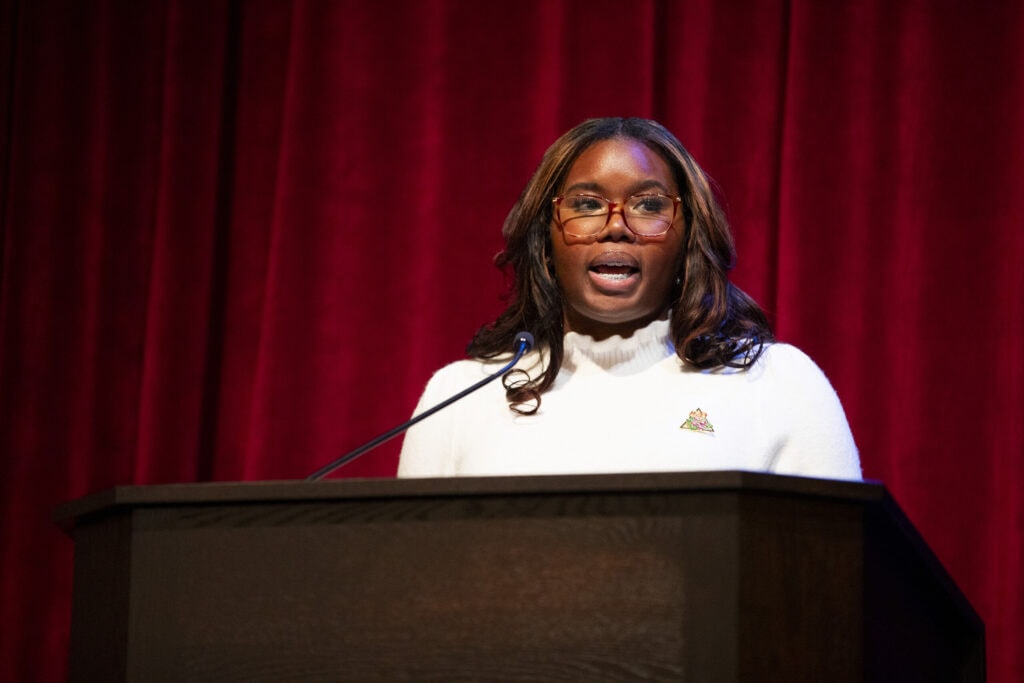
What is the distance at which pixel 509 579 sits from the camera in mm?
1190

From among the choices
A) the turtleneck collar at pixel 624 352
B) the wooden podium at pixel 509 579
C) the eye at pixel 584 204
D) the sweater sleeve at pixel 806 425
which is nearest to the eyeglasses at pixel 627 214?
the eye at pixel 584 204

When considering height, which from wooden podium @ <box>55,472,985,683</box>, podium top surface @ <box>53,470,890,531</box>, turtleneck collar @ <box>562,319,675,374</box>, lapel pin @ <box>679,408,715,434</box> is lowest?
wooden podium @ <box>55,472,985,683</box>

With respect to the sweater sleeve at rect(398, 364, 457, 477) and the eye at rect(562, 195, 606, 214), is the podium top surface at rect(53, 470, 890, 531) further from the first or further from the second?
the eye at rect(562, 195, 606, 214)

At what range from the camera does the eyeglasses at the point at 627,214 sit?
205 cm

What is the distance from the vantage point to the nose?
203 centimetres

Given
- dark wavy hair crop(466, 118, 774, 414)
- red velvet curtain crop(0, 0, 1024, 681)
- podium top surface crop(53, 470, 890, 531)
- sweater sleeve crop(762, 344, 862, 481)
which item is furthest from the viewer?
red velvet curtain crop(0, 0, 1024, 681)

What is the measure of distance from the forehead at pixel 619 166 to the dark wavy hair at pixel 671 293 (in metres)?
0.02

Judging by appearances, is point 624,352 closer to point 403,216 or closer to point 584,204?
point 584,204

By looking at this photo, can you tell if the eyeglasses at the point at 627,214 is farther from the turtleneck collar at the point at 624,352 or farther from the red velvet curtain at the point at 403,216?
the red velvet curtain at the point at 403,216

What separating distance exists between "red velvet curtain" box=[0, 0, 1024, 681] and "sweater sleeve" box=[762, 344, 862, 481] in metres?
0.70

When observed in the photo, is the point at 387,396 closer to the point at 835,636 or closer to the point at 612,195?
the point at 612,195

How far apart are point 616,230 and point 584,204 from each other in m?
0.08

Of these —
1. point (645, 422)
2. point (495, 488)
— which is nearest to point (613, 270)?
point (645, 422)

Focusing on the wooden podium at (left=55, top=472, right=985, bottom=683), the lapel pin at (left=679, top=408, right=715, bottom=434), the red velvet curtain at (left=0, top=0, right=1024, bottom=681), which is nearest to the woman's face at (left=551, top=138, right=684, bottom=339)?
the lapel pin at (left=679, top=408, right=715, bottom=434)
